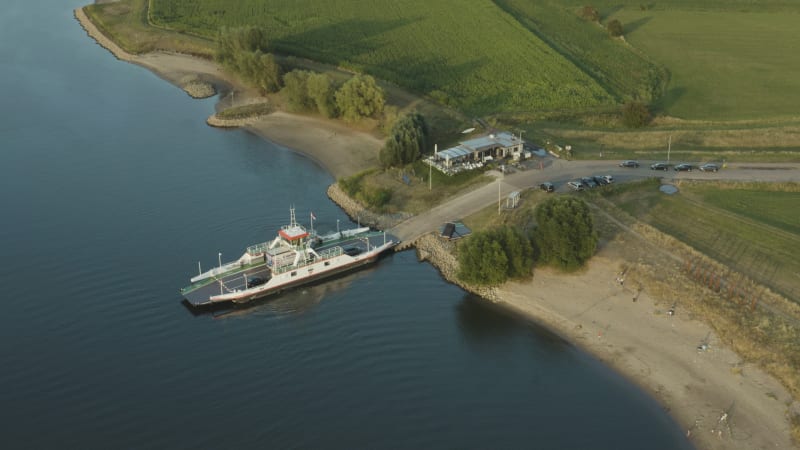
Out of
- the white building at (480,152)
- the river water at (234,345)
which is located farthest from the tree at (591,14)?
the river water at (234,345)

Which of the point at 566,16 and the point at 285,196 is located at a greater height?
the point at 566,16

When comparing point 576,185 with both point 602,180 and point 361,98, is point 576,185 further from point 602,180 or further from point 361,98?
point 361,98

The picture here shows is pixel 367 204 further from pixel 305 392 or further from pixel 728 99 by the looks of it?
pixel 728 99

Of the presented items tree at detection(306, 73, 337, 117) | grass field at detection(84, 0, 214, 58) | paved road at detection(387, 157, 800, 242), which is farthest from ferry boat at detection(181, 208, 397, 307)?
grass field at detection(84, 0, 214, 58)

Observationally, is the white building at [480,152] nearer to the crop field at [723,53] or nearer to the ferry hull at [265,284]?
the ferry hull at [265,284]

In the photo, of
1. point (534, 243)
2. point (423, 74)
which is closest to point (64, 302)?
point (534, 243)

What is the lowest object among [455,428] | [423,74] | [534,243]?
[455,428]

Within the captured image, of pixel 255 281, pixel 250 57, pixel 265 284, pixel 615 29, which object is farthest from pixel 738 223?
pixel 615 29

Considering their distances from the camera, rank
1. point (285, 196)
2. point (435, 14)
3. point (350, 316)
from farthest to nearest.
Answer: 1. point (435, 14)
2. point (285, 196)
3. point (350, 316)
